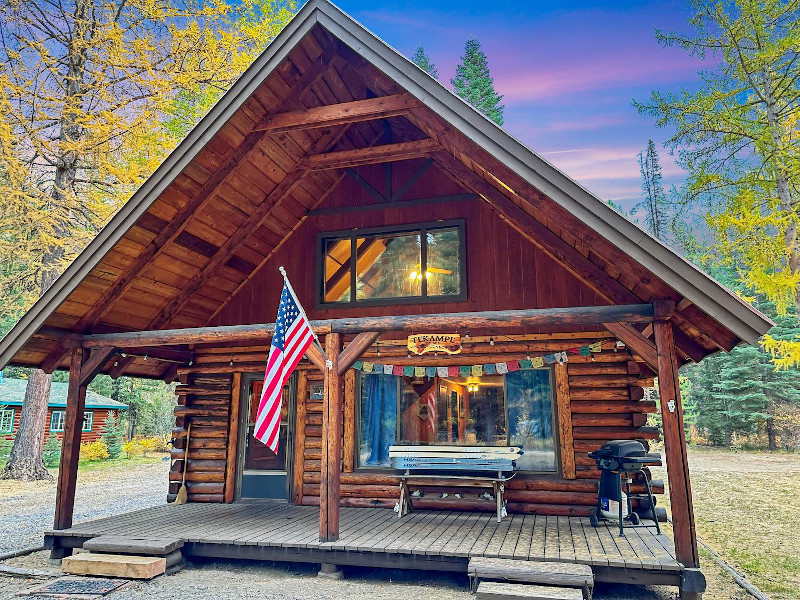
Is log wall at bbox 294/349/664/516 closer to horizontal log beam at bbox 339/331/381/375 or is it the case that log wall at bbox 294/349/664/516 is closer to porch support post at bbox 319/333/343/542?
porch support post at bbox 319/333/343/542

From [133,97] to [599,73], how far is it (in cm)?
12509

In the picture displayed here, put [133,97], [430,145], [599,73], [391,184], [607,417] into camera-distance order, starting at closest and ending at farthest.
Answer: [430,145], [607,417], [391,184], [133,97], [599,73]

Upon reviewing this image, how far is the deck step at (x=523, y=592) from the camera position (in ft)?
16.8

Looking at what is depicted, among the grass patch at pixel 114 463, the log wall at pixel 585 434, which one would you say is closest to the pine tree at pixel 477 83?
the log wall at pixel 585 434

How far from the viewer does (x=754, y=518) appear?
420 inches

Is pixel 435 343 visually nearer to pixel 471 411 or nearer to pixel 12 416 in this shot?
pixel 471 411

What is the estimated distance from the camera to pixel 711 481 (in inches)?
623

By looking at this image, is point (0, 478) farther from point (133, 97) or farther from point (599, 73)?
point (599, 73)

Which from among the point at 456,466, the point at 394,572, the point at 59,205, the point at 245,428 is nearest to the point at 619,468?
Result: the point at 456,466

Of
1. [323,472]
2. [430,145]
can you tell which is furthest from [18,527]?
[430,145]

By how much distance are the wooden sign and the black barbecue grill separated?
2549 mm

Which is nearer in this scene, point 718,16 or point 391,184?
point 391,184

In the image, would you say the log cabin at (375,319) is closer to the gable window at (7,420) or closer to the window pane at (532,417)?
the window pane at (532,417)

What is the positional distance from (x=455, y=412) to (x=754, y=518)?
670 centimetres
